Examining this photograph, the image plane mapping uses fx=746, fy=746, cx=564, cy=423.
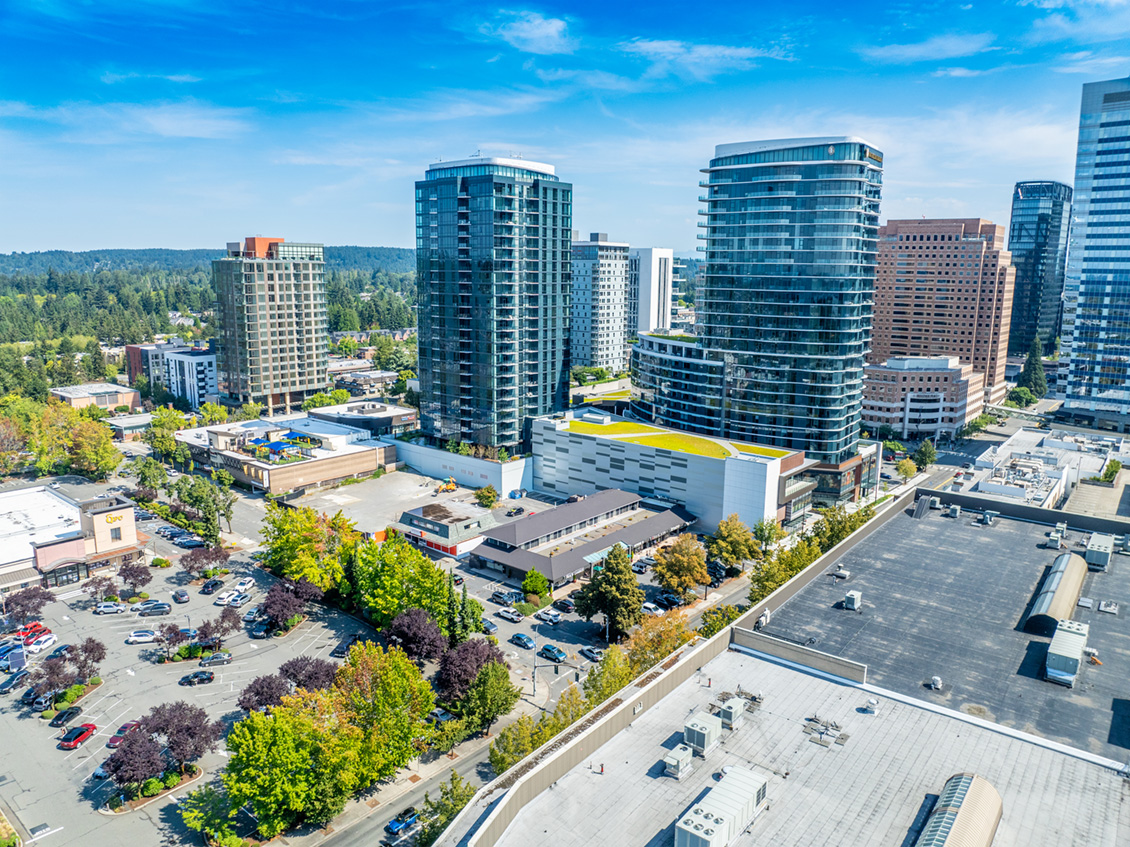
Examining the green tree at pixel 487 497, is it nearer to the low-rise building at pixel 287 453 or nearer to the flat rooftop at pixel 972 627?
the low-rise building at pixel 287 453

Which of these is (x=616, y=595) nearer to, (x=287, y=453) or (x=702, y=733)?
(x=702, y=733)

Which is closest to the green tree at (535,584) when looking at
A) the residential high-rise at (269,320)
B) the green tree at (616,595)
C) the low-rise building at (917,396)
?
the green tree at (616,595)

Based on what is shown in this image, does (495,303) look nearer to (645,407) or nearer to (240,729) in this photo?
(645,407)

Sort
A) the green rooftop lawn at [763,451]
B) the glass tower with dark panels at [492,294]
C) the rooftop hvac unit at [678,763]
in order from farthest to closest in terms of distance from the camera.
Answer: the glass tower with dark panels at [492,294]
the green rooftop lawn at [763,451]
the rooftop hvac unit at [678,763]

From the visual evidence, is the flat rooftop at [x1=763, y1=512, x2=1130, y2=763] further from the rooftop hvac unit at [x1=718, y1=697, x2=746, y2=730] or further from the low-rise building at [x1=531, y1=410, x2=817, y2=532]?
the low-rise building at [x1=531, y1=410, x2=817, y2=532]

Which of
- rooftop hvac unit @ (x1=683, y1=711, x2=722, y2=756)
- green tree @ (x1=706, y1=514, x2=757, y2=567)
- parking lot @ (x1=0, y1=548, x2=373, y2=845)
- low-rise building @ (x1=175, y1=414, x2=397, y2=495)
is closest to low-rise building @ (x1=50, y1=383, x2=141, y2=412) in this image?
low-rise building @ (x1=175, y1=414, x2=397, y2=495)

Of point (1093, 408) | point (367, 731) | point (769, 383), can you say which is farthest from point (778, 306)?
point (1093, 408)
